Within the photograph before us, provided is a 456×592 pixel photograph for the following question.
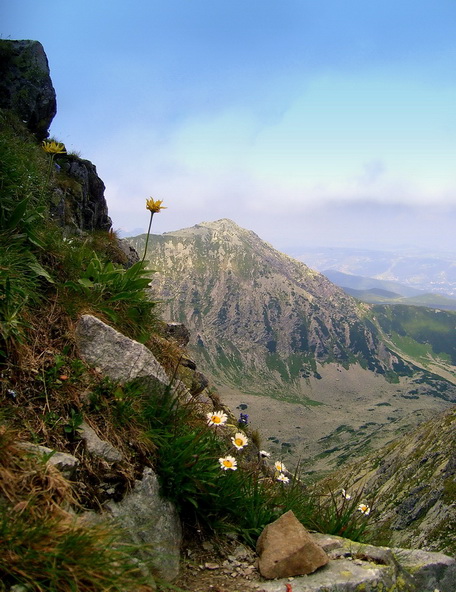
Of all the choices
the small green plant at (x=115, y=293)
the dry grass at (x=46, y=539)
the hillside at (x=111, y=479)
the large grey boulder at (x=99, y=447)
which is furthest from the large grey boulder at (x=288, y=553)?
the small green plant at (x=115, y=293)

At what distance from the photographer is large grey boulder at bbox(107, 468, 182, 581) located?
392cm

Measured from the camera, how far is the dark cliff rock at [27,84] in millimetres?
25484

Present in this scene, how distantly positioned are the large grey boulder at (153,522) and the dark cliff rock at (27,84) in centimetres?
2637

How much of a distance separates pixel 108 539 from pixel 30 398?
1926 millimetres

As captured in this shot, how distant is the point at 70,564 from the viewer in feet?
9.47

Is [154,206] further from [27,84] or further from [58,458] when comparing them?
[27,84]

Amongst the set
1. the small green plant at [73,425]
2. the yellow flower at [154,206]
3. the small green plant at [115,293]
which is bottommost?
the small green plant at [73,425]

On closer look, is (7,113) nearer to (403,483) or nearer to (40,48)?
(40,48)

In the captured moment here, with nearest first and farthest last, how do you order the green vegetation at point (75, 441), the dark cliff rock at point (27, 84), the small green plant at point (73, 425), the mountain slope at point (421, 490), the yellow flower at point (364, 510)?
the green vegetation at point (75, 441), the small green plant at point (73, 425), the yellow flower at point (364, 510), the dark cliff rock at point (27, 84), the mountain slope at point (421, 490)

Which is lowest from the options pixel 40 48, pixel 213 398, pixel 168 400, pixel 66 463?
pixel 213 398

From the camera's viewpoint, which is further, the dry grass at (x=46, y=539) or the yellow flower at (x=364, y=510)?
the yellow flower at (x=364, y=510)

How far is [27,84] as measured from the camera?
2652cm

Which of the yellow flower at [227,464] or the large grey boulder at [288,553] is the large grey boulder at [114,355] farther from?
the large grey boulder at [288,553]

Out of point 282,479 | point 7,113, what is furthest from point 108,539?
point 7,113
